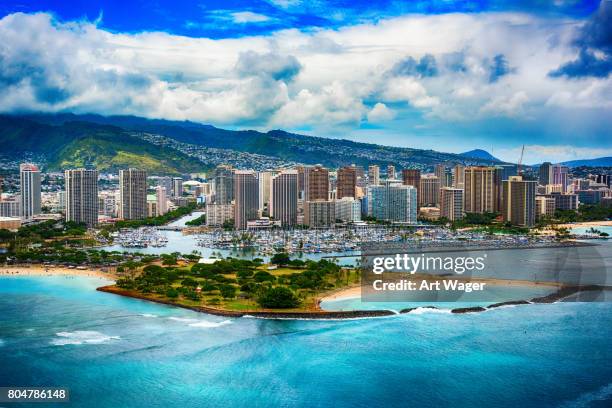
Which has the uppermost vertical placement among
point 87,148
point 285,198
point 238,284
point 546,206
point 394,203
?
point 87,148

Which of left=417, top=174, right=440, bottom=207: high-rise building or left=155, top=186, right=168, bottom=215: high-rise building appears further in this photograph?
left=417, top=174, right=440, bottom=207: high-rise building

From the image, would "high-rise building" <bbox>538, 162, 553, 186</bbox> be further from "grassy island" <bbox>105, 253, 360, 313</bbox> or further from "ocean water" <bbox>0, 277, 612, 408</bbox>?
"ocean water" <bbox>0, 277, 612, 408</bbox>

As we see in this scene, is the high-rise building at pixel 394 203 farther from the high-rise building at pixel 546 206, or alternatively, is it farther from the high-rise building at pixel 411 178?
the high-rise building at pixel 546 206

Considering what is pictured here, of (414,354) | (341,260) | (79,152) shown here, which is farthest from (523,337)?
(79,152)

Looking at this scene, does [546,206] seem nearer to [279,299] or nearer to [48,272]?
[279,299]

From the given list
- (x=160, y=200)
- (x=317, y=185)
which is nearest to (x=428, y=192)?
(x=317, y=185)

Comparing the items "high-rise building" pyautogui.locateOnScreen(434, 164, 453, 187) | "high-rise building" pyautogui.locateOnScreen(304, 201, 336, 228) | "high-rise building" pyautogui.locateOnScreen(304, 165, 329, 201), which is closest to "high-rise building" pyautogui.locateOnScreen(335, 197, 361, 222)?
"high-rise building" pyautogui.locateOnScreen(304, 201, 336, 228)

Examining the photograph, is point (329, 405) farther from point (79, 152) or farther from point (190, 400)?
point (79, 152)
